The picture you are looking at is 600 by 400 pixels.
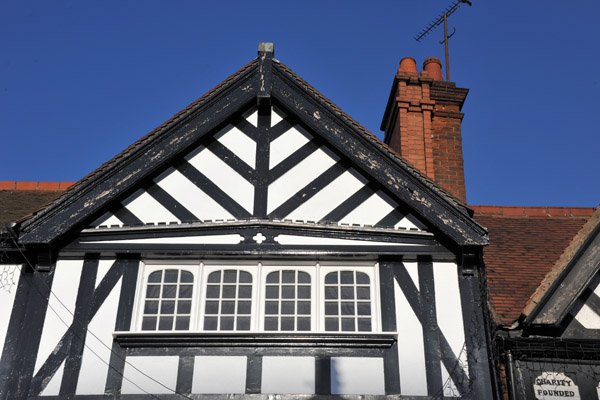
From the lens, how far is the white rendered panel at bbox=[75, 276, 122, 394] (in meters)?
7.66

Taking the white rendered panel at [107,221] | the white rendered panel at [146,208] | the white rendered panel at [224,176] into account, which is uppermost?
the white rendered panel at [224,176]

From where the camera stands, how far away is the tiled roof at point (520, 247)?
8711 millimetres

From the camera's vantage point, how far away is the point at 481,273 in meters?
8.40

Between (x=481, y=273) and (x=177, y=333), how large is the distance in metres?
3.40

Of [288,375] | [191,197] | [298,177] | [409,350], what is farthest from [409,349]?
[191,197]

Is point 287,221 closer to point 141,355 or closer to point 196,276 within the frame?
point 196,276

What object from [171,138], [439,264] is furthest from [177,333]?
[439,264]

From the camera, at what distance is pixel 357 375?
7.78m

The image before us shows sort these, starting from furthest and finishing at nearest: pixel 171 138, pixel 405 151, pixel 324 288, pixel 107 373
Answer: pixel 405 151, pixel 171 138, pixel 324 288, pixel 107 373

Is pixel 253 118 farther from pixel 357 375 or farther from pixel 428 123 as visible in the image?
pixel 428 123

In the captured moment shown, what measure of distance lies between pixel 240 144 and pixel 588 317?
4451 millimetres

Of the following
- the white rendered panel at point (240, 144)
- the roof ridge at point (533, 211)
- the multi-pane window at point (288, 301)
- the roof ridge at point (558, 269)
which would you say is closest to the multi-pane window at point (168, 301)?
the multi-pane window at point (288, 301)

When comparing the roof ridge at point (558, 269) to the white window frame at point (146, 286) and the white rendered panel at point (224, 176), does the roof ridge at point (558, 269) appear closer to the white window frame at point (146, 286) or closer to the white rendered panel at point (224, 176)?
the white rendered panel at point (224, 176)

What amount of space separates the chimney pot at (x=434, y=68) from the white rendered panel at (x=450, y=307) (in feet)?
18.5
